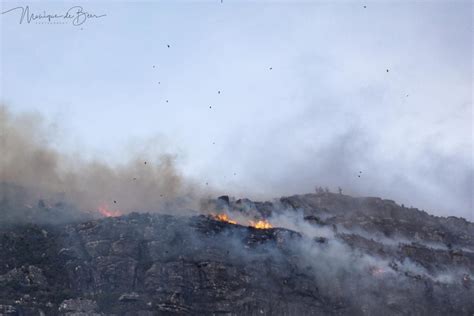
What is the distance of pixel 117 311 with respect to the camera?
172875 millimetres

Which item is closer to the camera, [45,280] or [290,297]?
[45,280]

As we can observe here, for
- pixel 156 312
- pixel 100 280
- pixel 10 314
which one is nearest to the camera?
pixel 10 314

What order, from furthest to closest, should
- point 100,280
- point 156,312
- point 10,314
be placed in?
1. point 100,280
2. point 156,312
3. point 10,314

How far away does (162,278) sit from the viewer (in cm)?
19212

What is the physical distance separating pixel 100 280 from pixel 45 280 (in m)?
15.1

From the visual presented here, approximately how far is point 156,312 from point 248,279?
111 ft

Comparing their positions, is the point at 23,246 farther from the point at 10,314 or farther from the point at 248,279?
the point at 248,279

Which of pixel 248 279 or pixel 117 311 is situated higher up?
pixel 248 279

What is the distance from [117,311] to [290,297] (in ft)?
173

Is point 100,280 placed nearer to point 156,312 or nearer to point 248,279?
point 156,312

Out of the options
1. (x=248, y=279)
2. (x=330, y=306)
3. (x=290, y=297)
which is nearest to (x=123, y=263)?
(x=248, y=279)

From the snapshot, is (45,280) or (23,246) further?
(23,246)

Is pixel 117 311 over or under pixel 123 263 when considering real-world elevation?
under

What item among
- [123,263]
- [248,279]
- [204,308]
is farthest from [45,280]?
[248,279]
